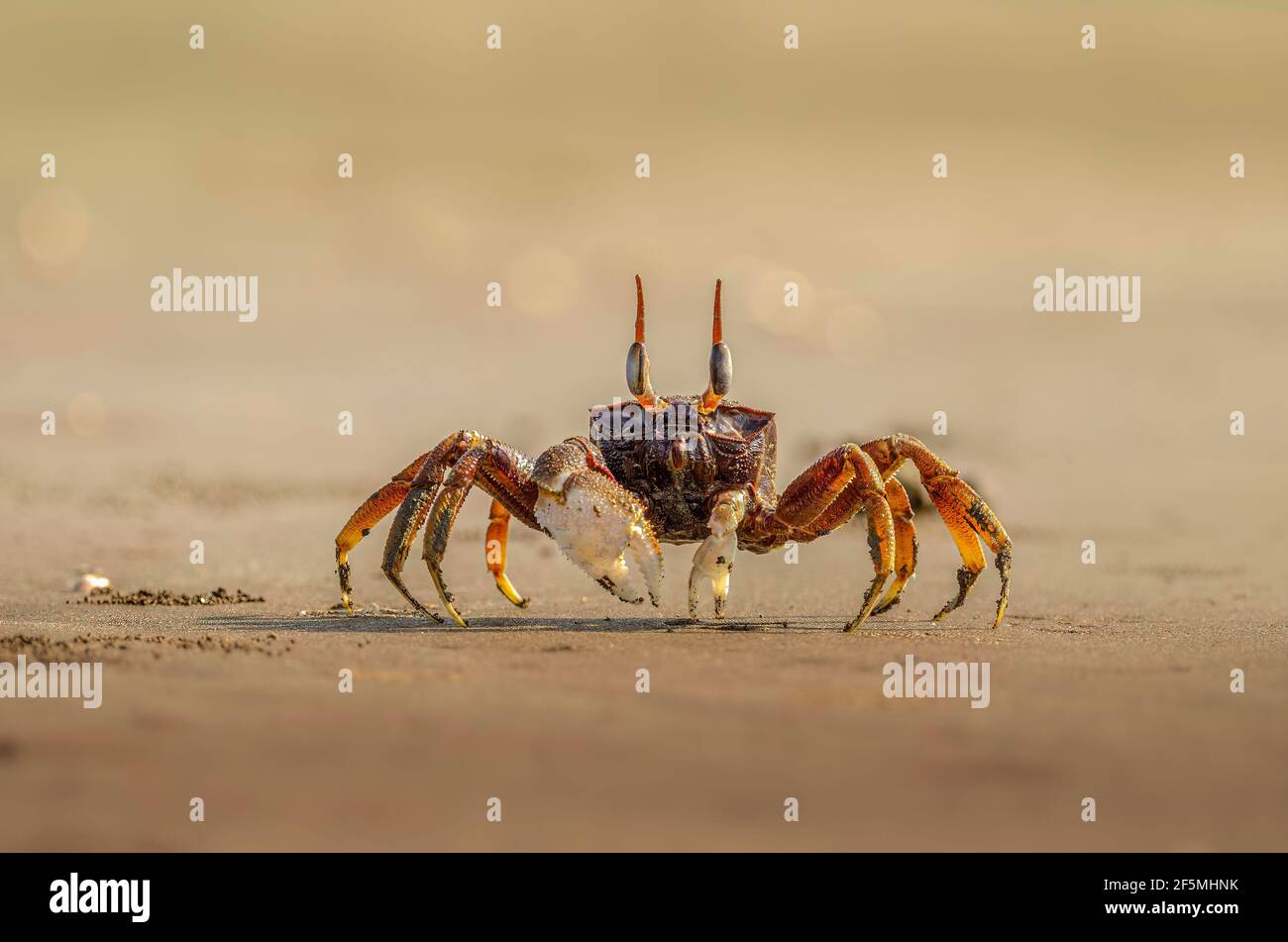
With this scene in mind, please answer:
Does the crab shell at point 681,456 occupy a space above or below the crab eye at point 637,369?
below

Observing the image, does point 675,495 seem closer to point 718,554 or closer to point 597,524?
point 718,554

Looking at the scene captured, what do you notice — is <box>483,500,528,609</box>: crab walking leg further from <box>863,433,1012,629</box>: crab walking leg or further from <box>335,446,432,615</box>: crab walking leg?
<box>863,433,1012,629</box>: crab walking leg

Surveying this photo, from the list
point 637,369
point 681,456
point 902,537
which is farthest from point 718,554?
point 902,537

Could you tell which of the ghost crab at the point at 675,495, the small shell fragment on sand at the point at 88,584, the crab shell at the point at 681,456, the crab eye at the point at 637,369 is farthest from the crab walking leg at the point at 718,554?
the small shell fragment on sand at the point at 88,584

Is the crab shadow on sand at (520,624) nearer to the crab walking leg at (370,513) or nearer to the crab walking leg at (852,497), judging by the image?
the crab walking leg at (370,513)

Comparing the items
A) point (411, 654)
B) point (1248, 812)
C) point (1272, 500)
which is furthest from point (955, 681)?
point (1272, 500)

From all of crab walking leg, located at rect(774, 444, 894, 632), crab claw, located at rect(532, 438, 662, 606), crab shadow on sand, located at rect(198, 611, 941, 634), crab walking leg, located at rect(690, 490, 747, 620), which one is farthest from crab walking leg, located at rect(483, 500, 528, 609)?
crab walking leg, located at rect(774, 444, 894, 632)
